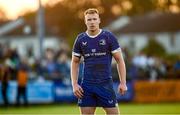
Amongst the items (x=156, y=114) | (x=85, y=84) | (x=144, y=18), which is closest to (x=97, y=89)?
(x=85, y=84)

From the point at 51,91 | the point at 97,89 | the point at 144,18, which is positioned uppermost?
the point at 97,89

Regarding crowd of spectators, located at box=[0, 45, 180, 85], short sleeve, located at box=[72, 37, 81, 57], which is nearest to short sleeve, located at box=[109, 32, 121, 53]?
short sleeve, located at box=[72, 37, 81, 57]

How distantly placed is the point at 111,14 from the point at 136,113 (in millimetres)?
51223

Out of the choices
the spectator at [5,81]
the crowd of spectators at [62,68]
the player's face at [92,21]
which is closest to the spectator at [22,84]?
the spectator at [5,81]

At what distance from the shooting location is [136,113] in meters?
22.1

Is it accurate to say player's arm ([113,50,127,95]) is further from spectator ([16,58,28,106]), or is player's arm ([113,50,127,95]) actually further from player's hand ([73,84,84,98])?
spectator ([16,58,28,106])

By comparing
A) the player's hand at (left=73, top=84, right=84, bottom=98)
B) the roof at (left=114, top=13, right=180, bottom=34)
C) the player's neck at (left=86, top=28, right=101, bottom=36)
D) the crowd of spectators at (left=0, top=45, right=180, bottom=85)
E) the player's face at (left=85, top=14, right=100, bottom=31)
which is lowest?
the roof at (left=114, top=13, right=180, bottom=34)

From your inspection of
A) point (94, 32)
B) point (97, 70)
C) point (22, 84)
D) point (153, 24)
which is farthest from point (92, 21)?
point (153, 24)

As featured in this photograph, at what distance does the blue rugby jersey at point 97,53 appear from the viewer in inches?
438

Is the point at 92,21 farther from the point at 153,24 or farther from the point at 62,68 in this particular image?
the point at 153,24

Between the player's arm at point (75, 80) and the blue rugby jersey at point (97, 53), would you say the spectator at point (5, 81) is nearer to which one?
the player's arm at point (75, 80)

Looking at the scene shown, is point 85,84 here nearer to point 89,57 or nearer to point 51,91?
point 89,57

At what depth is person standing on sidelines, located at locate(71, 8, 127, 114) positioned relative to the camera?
1112cm

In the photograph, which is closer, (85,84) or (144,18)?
(85,84)
